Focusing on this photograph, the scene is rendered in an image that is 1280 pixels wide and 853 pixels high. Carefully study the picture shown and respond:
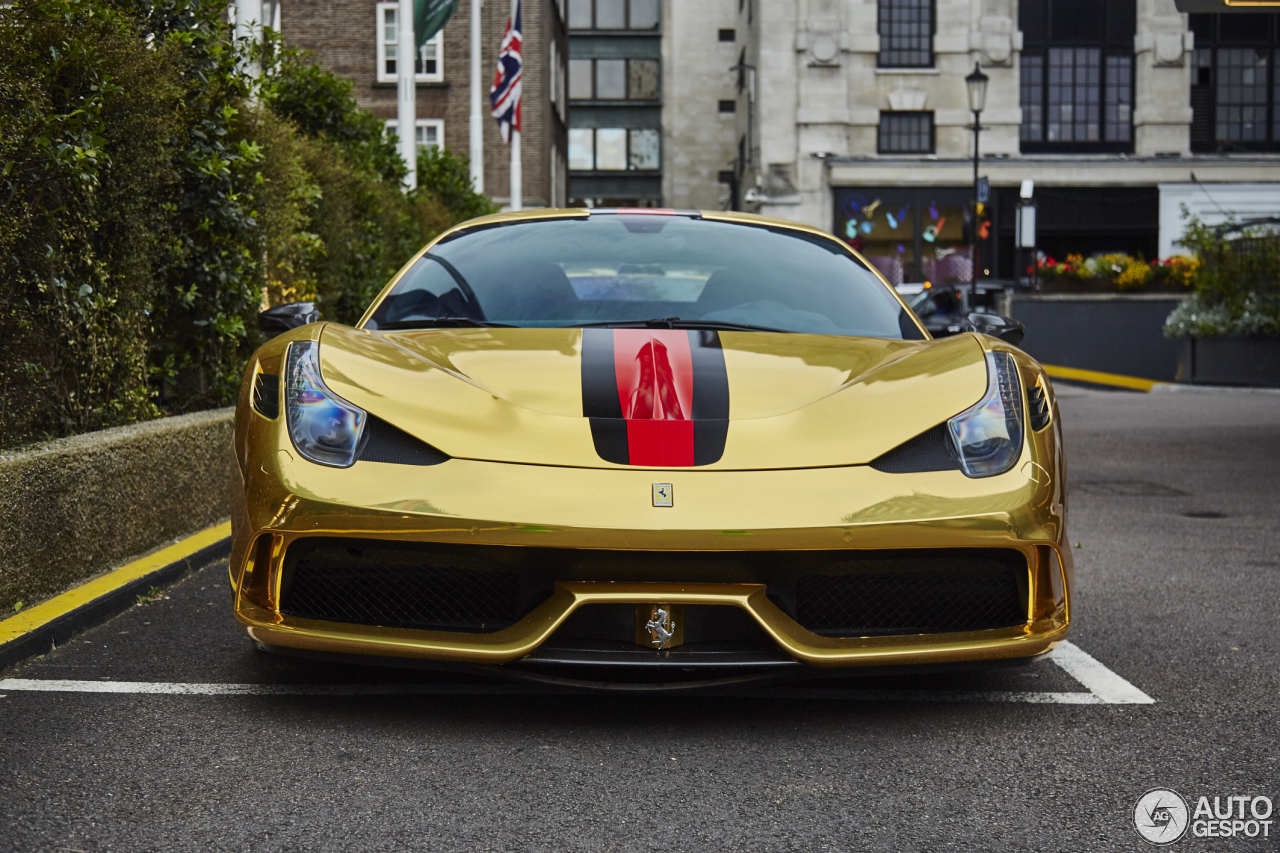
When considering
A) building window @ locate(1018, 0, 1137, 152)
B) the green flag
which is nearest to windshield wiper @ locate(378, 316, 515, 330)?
the green flag

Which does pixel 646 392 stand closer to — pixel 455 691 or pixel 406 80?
pixel 455 691

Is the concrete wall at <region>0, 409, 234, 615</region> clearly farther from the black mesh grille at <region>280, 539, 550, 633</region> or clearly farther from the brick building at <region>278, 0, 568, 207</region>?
the brick building at <region>278, 0, 568, 207</region>

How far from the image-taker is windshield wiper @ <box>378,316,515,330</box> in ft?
13.9

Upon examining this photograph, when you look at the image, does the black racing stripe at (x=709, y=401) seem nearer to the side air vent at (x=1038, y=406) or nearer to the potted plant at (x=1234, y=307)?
the side air vent at (x=1038, y=406)

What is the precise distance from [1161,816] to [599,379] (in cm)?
160

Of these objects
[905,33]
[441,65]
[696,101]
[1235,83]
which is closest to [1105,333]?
[905,33]

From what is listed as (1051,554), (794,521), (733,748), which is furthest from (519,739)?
(1051,554)

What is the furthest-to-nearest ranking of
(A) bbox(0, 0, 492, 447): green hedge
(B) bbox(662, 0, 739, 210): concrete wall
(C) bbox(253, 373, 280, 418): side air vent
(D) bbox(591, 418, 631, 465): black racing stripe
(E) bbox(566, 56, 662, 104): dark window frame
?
(B) bbox(662, 0, 739, 210): concrete wall, (E) bbox(566, 56, 662, 104): dark window frame, (A) bbox(0, 0, 492, 447): green hedge, (C) bbox(253, 373, 280, 418): side air vent, (D) bbox(591, 418, 631, 465): black racing stripe

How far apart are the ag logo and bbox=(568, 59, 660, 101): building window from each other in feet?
212

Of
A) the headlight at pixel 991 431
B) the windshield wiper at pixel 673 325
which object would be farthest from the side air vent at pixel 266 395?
the headlight at pixel 991 431

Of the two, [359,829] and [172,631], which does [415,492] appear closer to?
[359,829]

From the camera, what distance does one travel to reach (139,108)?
5.86 m

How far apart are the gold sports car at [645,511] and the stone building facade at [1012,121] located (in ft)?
119

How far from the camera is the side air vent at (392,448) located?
333cm
